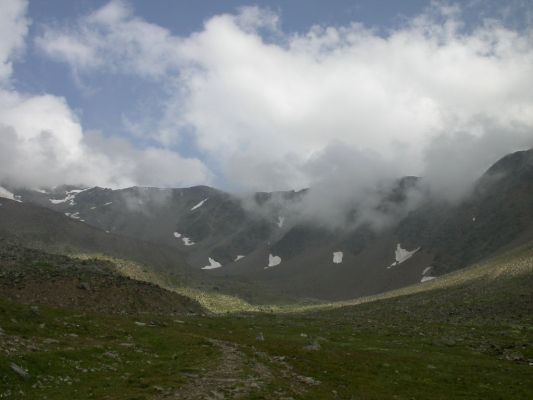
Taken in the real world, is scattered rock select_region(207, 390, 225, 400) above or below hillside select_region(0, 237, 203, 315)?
below

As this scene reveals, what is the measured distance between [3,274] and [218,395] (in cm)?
6364

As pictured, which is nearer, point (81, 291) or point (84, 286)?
point (81, 291)

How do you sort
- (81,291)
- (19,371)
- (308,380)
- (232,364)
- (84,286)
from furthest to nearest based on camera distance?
(84,286) → (81,291) → (232,364) → (308,380) → (19,371)

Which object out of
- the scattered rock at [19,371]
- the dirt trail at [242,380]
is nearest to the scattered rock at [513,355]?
the dirt trail at [242,380]

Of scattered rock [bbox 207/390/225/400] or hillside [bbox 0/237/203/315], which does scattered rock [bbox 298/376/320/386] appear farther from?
hillside [bbox 0/237/203/315]

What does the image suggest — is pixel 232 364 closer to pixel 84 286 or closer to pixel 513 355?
pixel 513 355

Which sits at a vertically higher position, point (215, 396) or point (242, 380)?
point (215, 396)

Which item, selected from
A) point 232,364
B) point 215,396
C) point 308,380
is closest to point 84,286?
point 232,364

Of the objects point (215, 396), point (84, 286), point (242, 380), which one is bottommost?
point (242, 380)

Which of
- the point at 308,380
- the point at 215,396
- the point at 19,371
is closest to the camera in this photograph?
the point at 19,371

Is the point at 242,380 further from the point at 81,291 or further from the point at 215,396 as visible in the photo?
the point at 81,291

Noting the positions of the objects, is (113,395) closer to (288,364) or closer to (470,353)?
(288,364)

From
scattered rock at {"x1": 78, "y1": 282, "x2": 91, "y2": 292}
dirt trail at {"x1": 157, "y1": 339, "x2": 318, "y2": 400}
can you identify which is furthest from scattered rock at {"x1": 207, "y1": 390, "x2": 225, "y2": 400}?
scattered rock at {"x1": 78, "y1": 282, "x2": 91, "y2": 292}

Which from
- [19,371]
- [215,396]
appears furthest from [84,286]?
[215,396]
